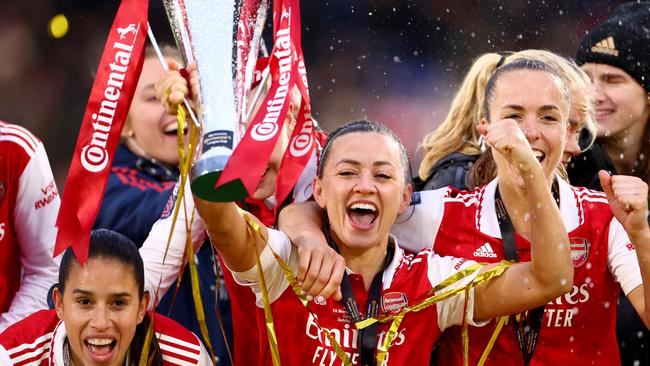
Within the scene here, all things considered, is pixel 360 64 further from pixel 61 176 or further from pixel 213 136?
pixel 213 136

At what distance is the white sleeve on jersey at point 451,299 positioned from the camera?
339 cm

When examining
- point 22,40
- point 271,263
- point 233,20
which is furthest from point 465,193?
point 22,40

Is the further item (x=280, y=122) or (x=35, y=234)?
(x=35, y=234)

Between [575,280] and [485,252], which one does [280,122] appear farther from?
[575,280]

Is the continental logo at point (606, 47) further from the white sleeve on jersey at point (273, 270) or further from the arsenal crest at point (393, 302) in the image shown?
the white sleeve on jersey at point (273, 270)

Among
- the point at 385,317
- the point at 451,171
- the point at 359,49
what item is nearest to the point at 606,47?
the point at 451,171

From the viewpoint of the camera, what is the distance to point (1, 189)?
12.6 ft

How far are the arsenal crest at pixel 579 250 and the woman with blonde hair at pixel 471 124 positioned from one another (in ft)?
1.41

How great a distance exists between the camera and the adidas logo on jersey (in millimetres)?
3594

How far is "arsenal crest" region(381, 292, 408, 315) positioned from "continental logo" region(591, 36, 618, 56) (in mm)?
1913

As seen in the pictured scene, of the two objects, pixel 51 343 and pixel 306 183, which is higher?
pixel 306 183

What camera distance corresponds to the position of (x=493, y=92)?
3771 mm

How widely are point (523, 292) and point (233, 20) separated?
109cm

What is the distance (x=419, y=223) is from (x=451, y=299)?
1.24 feet
